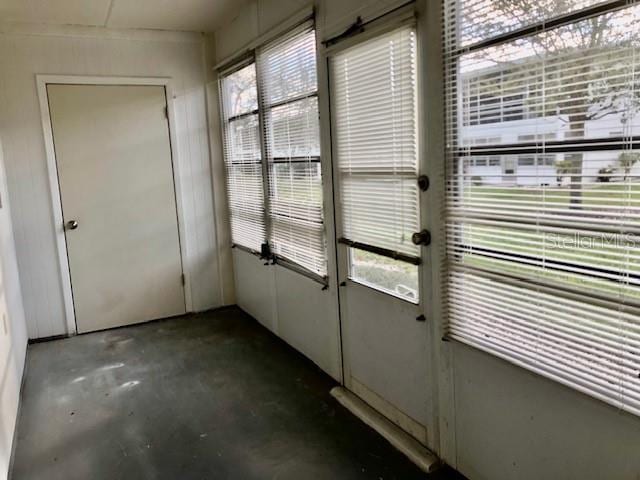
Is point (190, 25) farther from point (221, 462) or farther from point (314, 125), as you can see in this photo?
point (221, 462)

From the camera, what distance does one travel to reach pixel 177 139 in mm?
4375

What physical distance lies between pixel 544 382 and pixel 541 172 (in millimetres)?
698

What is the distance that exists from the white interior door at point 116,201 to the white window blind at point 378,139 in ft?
7.29

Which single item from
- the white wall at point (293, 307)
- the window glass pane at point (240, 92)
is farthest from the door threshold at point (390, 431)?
the window glass pane at point (240, 92)

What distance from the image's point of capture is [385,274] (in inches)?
98.2

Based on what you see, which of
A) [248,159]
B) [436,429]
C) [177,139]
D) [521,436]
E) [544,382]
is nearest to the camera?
[544,382]

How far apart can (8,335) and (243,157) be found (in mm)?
2051

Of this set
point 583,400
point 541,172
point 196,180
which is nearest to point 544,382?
point 583,400

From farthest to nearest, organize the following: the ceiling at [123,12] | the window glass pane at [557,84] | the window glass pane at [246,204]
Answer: the window glass pane at [246,204] → the ceiling at [123,12] → the window glass pane at [557,84]

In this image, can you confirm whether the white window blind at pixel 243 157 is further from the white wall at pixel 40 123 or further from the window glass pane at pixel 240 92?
the white wall at pixel 40 123

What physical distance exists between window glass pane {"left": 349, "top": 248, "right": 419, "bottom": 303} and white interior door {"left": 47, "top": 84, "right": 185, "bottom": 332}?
231 centimetres

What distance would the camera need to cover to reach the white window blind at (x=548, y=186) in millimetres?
1399

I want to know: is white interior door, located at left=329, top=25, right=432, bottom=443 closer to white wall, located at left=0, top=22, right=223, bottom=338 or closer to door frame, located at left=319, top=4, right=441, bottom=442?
door frame, located at left=319, top=4, right=441, bottom=442

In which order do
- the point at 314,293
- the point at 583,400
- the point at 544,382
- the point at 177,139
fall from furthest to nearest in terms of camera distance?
the point at 177,139
the point at 314,293
the point at 544,382
the point at 583,400
